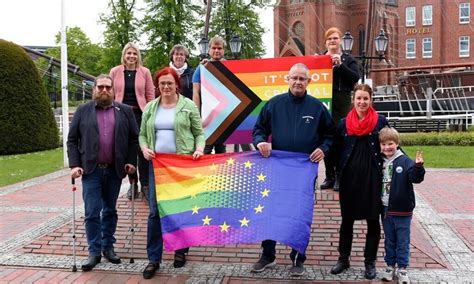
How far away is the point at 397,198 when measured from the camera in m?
4.55

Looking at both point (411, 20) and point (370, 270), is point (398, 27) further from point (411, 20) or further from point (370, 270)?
point (370, 270)

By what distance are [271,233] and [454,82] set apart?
37.5m

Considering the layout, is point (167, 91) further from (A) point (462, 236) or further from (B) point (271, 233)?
(A) point (462, 236)

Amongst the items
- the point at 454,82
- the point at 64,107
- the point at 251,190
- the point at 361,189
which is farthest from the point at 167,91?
the point at 454,82

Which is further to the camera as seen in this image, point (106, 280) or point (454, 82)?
point (454, 82)

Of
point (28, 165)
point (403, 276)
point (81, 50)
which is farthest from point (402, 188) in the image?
point (81, 50)

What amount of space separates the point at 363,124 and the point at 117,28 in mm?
29562

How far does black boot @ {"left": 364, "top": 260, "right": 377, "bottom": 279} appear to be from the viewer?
484cm

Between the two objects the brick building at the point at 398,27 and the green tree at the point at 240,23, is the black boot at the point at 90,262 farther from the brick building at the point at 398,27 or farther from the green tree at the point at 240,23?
the brick building at the point at 398,27

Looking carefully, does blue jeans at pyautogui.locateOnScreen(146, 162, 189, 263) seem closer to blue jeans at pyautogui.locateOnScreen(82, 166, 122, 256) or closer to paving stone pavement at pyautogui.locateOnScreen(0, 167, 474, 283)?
paving stone pavement at pyautogui.locateOnScreen(0, 167, 474, 283)

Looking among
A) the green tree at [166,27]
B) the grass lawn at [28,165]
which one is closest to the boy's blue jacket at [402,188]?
the grass lawn at [28,165]

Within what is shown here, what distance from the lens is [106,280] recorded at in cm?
491

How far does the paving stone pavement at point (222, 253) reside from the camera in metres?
4.98

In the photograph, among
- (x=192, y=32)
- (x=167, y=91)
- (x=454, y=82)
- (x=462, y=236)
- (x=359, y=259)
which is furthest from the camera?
(x=454, y=82)
